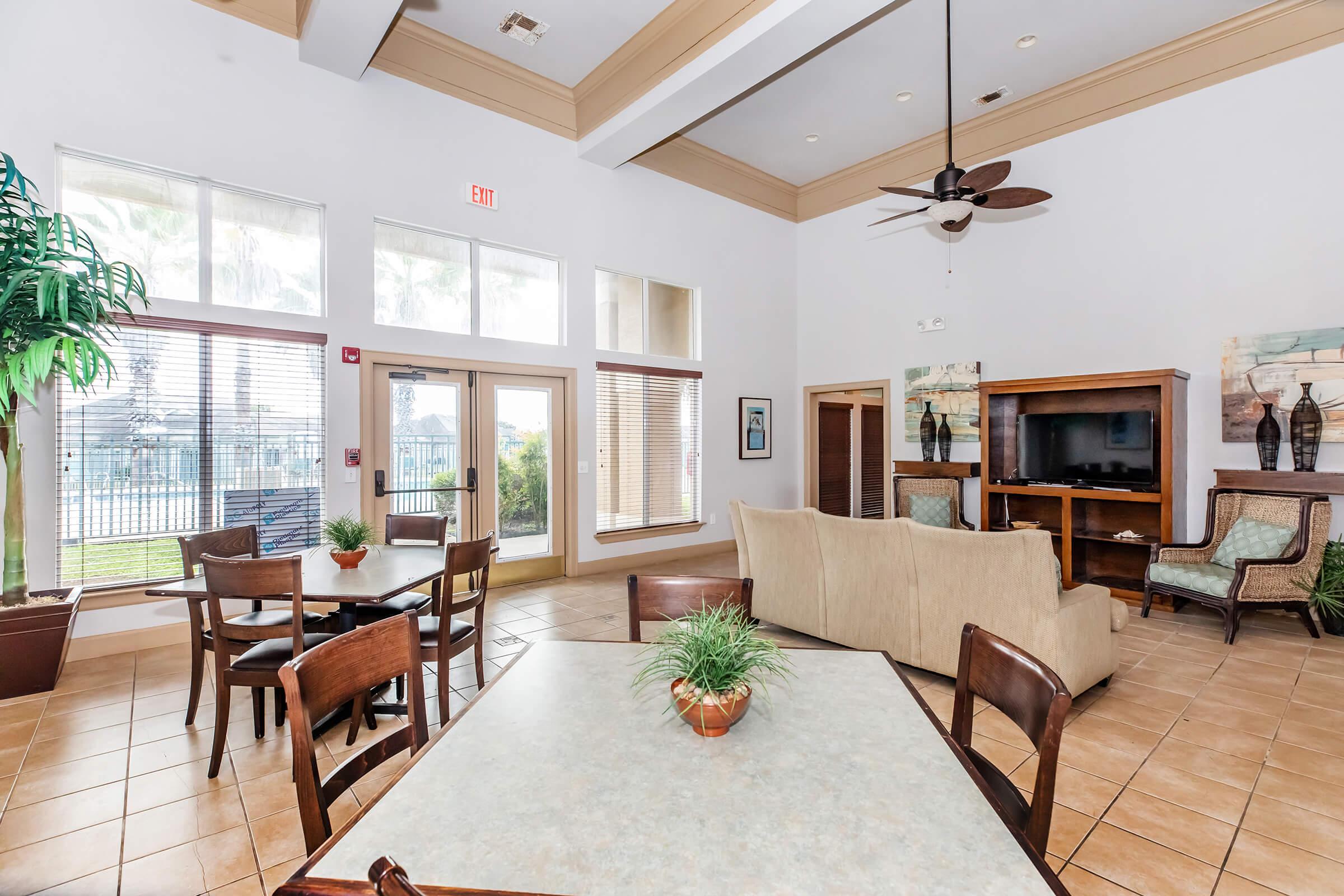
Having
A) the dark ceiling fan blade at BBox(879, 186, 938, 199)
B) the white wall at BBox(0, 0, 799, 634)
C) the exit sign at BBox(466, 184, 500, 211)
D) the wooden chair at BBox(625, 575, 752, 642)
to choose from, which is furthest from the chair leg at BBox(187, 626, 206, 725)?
the dark ceiling fan blade at BBox(879, 186, 938, 199)

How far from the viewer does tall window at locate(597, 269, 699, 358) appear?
6625mm

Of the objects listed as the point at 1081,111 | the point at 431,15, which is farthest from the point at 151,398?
the point at 1081,111

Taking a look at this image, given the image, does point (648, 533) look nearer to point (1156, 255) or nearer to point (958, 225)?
point (958, 225)

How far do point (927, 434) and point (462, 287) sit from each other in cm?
501

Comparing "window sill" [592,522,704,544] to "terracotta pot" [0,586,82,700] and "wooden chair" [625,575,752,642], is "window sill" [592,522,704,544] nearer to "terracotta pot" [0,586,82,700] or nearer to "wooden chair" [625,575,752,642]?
"terracotta pot" [0,586,82,700]

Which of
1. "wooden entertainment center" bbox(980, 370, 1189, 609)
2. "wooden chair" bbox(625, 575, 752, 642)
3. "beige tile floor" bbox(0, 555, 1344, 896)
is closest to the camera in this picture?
"beige tile floor" bbox(0, 555, 1344, 896)

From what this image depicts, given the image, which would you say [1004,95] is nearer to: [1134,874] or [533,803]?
[1134,874]

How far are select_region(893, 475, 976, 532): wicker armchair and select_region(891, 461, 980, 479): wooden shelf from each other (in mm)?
58

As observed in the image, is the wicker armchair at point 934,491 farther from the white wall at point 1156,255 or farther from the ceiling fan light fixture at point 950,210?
the ceiling fan light fixture at point 950,210

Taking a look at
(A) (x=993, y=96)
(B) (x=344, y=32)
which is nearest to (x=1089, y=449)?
(A) (x=993, y=96)

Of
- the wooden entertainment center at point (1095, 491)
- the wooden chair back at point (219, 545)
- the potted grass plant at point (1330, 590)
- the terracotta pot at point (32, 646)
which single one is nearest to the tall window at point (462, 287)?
the wooden chair back at point (219, 545)

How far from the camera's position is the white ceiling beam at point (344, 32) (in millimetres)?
4074

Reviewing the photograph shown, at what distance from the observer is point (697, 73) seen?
A: 15.7 feet

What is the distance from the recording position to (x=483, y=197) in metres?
5.62
